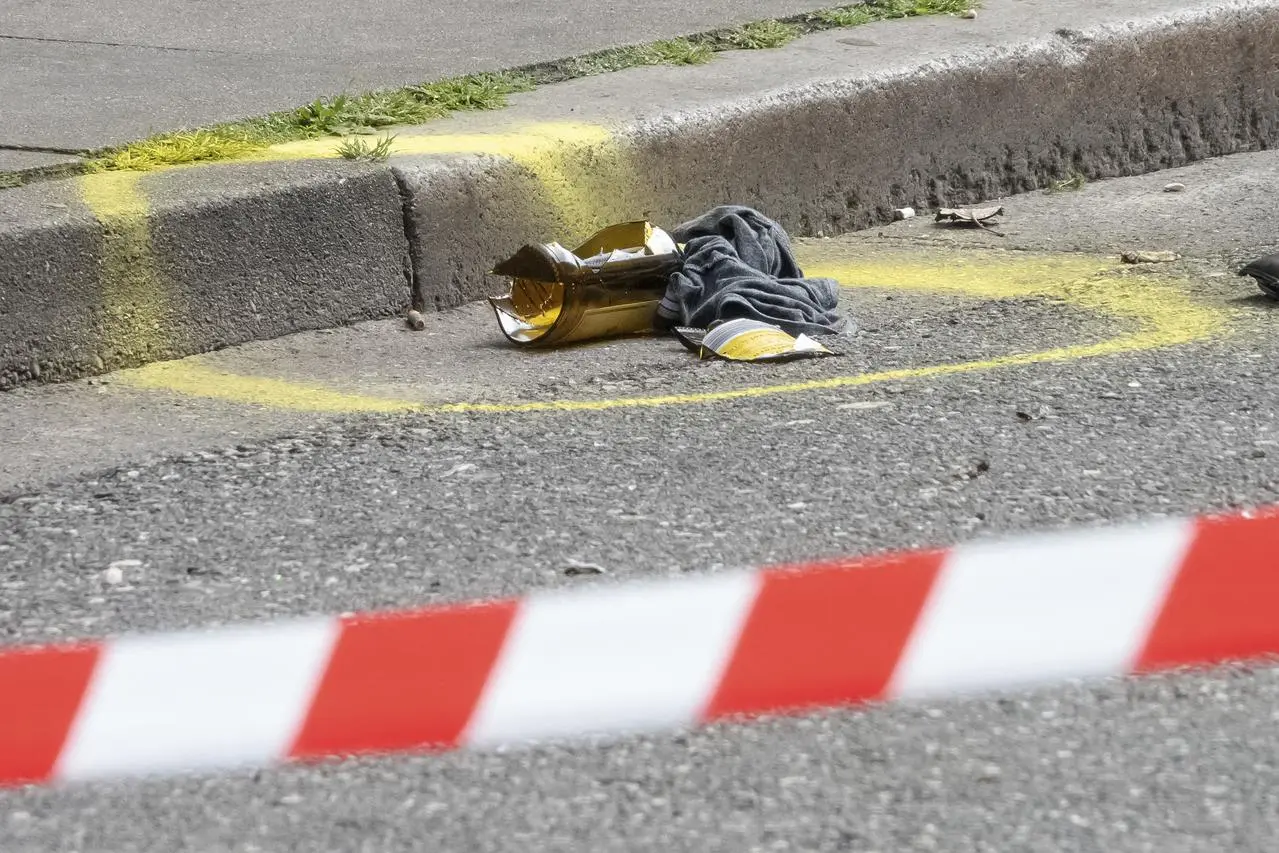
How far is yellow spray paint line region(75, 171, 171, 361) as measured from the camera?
11.7 ft

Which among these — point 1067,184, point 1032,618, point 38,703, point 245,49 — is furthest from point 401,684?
point 1067,184

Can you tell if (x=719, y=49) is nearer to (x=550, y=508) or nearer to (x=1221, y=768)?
(x=550, y=508)

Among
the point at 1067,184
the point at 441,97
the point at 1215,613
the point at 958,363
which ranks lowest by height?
the point at 1067,184

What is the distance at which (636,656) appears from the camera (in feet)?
7.00

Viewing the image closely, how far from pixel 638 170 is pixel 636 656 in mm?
2417

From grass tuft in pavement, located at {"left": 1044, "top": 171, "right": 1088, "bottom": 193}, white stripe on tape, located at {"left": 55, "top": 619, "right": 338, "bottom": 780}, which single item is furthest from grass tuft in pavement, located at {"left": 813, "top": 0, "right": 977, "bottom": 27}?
white stripe on tape, located at {"left": 55, "top": 619, "right": 338, "bottom": 780}

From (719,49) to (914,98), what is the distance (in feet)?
2.06

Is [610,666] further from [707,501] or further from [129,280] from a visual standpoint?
[129,280]

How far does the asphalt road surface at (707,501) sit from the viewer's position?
1.90 m

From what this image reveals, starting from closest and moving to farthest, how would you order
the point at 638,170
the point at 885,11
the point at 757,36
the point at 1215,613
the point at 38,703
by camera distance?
the point at 38,703
the point at 1215,613
the point at 638,170
the point at 757,36
the point at 885,11

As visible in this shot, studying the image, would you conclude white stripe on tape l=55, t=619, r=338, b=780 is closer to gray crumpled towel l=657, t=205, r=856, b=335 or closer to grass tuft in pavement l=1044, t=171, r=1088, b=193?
gray crumpled towel l=657, t=205, r=856, b=335

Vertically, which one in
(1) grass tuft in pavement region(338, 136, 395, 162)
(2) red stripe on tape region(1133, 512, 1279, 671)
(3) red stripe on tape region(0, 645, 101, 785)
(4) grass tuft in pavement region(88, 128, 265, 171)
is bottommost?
(2) red stripe on tape region(1133, 512, 1279, 671)

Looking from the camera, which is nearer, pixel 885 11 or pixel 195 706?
pixel 195 706

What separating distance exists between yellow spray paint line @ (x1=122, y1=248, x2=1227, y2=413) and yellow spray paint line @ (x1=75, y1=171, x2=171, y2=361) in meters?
0.06
